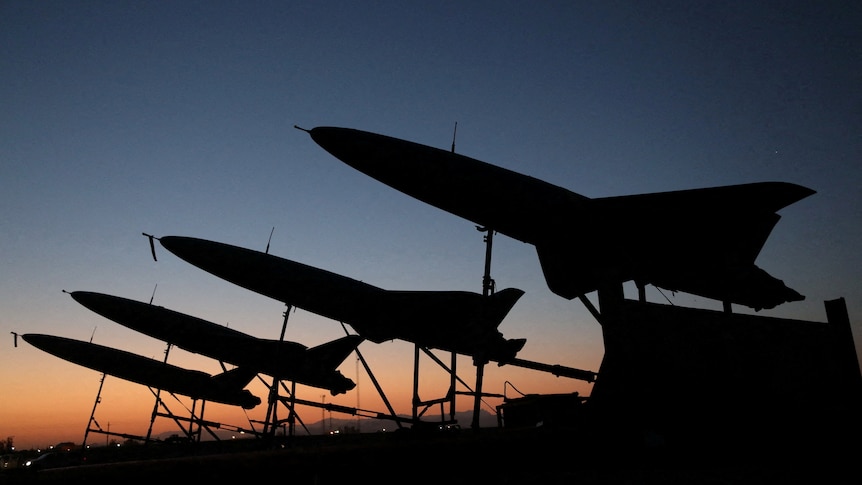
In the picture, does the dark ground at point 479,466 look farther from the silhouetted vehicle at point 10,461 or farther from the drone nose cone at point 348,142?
the silhouetted vehicle at point 10,461

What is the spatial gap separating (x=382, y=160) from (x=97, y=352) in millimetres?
27380

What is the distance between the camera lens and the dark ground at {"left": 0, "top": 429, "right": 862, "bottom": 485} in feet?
14.8

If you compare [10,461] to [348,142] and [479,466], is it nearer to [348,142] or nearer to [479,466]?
[348,142]

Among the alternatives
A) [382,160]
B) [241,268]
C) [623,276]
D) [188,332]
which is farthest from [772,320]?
[188,332]

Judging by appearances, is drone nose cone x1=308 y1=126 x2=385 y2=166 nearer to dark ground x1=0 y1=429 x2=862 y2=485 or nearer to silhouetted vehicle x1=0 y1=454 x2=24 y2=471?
dark ground x1=0 y1=429 x2=862 y2=485

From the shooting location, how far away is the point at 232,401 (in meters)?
33.2

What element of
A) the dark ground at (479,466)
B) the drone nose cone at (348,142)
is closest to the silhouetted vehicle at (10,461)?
the drone nose cone at (348,142)

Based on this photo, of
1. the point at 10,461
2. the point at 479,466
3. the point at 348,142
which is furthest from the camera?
the point at 10,461

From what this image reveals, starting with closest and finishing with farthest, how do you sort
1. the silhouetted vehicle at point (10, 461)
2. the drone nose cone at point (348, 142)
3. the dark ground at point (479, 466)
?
the dark ground at point (479, 466) < the drone nose cone at point (348, 142) < the silhouetted vehicle at point (10, 461)

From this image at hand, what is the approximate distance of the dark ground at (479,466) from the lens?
4.52 meters

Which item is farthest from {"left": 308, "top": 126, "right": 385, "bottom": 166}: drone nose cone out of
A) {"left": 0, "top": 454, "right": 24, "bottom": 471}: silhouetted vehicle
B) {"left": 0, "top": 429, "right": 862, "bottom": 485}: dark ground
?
{"left": 0, "top": 454, "right": 24, "bottom": 471}: silhouetted vehicle

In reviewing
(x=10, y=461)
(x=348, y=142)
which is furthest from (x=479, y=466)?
(x=10, y=461)

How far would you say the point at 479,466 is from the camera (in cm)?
A: 573

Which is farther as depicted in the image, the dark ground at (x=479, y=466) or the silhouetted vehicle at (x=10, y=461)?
the silhouetted vehicle at (x=10, y=461)
